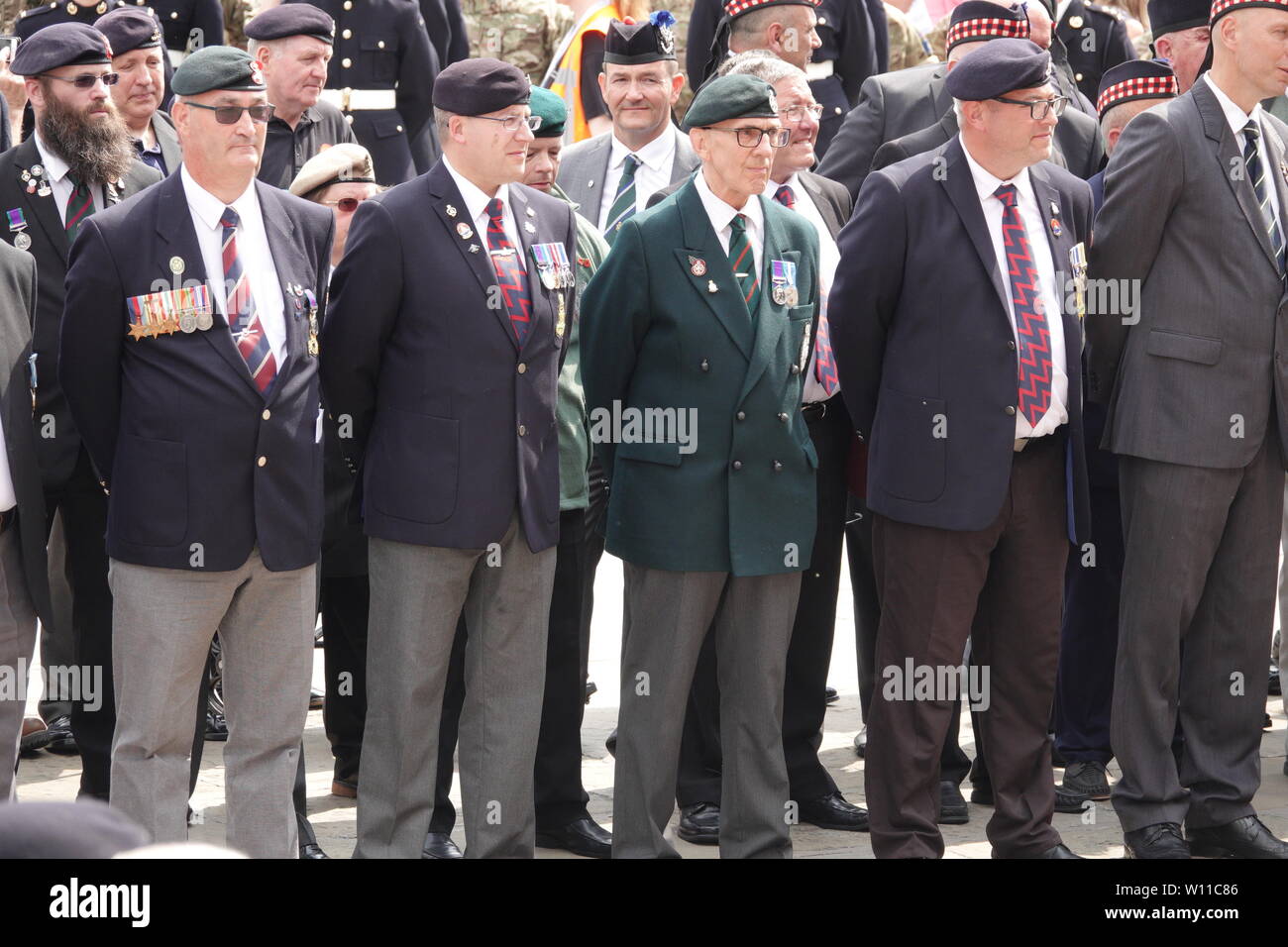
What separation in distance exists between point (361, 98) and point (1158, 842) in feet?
16.5

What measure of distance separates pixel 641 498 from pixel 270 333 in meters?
1.12

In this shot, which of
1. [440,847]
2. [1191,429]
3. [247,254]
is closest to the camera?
[247,254]

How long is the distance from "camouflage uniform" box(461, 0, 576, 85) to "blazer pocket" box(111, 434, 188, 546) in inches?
231

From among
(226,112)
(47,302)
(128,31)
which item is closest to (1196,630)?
(226,112)

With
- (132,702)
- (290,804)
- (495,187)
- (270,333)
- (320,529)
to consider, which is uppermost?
(495,187)

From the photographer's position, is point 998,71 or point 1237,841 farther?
point 1237,841

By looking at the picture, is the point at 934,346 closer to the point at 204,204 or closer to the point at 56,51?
the point at 204,204

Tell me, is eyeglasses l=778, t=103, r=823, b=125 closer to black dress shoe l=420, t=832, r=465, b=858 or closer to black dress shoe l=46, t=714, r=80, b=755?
black dress shoe l=420, t=832, r=465, b=858

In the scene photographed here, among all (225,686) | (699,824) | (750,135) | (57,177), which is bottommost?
(699,824)

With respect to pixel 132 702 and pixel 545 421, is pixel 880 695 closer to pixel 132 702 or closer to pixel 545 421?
pixel 545 421

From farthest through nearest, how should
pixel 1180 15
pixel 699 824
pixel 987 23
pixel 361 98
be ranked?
pixel 361 98, pixel 1180 15, pixel 987 23, pixel 699 824

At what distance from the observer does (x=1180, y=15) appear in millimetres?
7180
